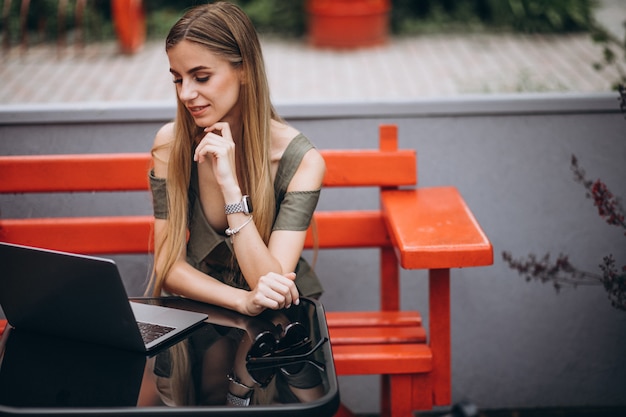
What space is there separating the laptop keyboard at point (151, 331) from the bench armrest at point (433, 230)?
72cm

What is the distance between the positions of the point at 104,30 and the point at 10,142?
700 centimetres

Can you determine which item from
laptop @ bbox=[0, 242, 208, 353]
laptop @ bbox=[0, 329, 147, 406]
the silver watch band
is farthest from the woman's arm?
the silver watch band

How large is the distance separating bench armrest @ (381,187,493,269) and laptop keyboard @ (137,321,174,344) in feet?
2.38

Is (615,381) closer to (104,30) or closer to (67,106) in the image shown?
(67,106)

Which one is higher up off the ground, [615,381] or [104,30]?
[104,30]

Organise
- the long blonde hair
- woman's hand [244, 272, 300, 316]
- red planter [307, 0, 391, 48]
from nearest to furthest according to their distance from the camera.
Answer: woman's hand [244, 272, 300, 316]
the long blonde hair
red planter [307, 0, 391, 48]

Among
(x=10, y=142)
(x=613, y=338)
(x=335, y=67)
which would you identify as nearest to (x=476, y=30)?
(x=335, y=67)

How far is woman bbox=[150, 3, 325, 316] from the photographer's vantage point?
2326mm

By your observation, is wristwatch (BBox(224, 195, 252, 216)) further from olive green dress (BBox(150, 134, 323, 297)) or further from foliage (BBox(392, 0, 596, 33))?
foliage (BBox(392, 0, 596, 33))

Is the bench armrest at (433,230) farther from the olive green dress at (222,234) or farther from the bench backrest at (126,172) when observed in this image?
the olive green dress at (222,234)

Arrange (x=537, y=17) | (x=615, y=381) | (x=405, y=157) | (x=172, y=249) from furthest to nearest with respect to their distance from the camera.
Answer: (x=537, y=17), (x=615, y=381), (x=405, y=157), (x=172, y=249)

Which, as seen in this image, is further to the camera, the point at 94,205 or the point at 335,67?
the point at 335,67

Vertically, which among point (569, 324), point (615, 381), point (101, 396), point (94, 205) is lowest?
point (615, 381)

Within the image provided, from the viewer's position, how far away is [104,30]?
9859 mm
